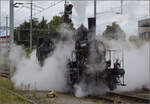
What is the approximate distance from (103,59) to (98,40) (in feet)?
2.78

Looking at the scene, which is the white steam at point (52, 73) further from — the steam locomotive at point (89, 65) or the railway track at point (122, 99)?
the railway track at point (122, 99)

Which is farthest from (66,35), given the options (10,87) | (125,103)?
(125,103)

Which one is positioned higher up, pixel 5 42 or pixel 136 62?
pixel 5 42

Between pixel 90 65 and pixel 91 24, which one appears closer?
pixel 90 65

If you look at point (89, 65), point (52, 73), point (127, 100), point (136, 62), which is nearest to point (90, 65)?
point (89, 65)

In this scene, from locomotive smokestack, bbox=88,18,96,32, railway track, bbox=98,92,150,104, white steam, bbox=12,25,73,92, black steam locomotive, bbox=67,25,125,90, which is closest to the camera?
railway track, bbox=98,92,150,104

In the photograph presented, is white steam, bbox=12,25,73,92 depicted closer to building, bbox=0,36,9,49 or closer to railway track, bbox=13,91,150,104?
building, bbox=0,36,9,49

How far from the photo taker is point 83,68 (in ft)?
37.1

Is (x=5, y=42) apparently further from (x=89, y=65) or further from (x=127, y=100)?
(x=127, y=100)

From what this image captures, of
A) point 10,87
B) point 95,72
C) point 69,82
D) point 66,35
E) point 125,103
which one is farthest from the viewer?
point 10,87

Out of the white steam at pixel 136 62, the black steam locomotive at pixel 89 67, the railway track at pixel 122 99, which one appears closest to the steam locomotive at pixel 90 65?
the black steam locomotive at pixel 89 67

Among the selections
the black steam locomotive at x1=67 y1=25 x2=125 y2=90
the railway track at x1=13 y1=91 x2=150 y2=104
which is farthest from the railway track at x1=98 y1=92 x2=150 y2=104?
the black steam locomotive at x1=67 y1=25 x2=125 y2=90

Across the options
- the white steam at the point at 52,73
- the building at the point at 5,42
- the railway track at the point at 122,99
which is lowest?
the railway track at the point at 122,99

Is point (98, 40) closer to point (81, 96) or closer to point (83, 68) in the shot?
Result: point (83, 68)
